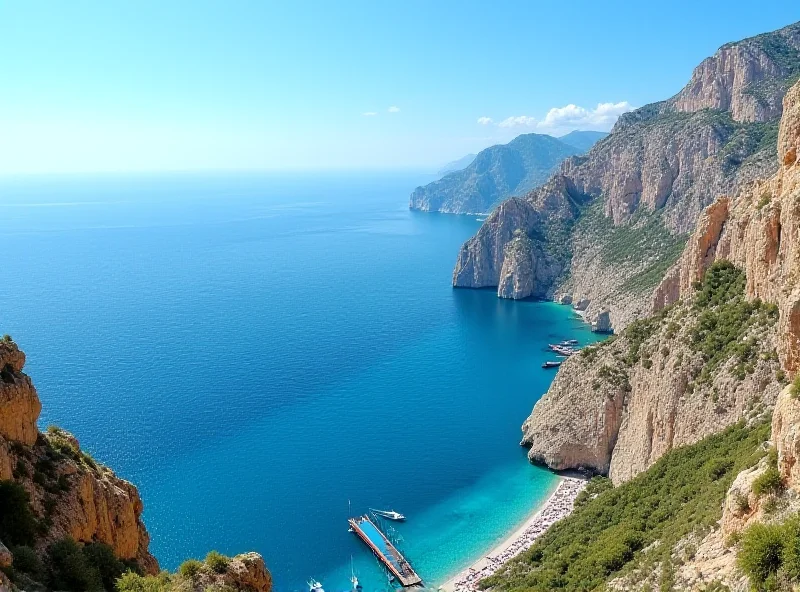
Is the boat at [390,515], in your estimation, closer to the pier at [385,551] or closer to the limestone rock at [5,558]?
the pier at [385,551]

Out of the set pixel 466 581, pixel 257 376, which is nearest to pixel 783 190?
pixel 466 581

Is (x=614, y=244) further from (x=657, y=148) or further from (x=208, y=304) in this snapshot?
(x=208, y=304)

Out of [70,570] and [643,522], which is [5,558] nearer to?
[70,570]

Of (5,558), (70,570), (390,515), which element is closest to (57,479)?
(70,570)

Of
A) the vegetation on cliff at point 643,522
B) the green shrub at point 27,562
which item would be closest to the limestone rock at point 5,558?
the green shrub at point 27,562

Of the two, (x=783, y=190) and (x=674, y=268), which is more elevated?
(x=783, y=190)

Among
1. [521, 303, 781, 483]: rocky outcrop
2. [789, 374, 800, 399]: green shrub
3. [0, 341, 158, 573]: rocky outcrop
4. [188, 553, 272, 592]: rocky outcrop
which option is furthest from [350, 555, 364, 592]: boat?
[789, 374, 800, 399]: green shrub
